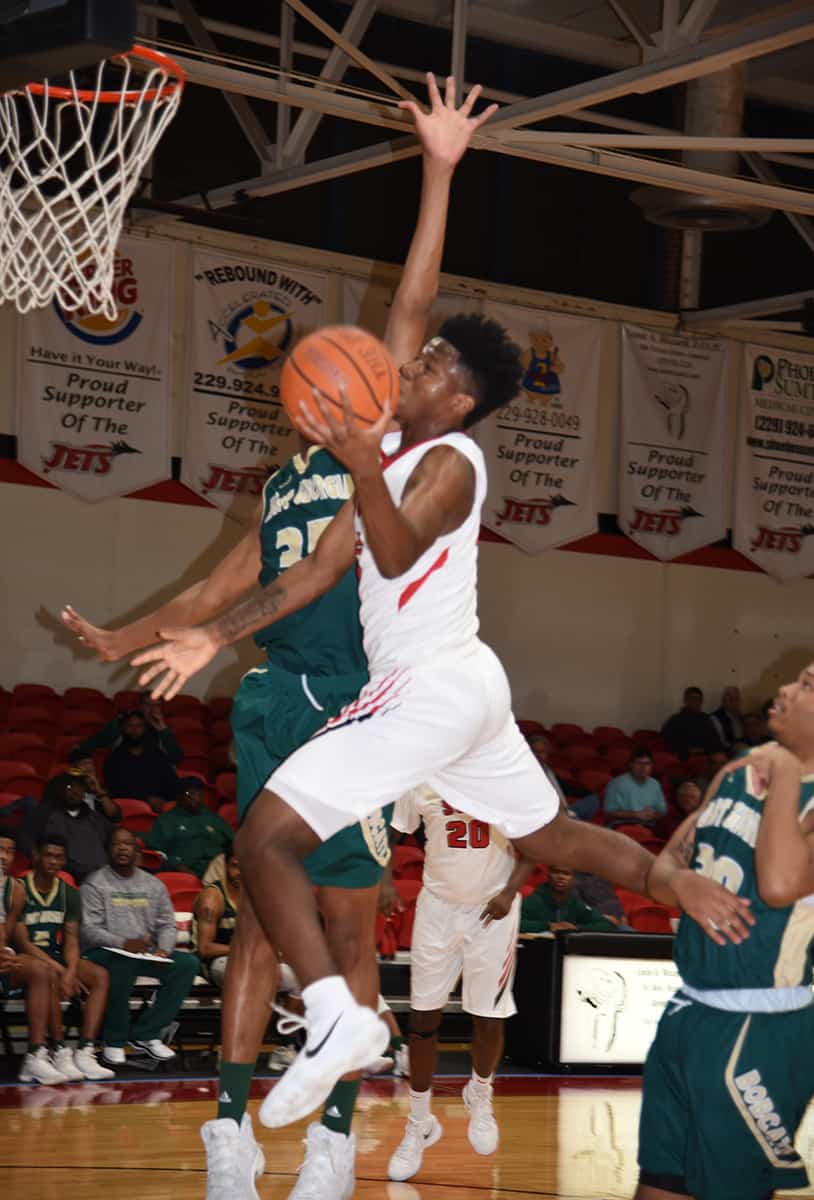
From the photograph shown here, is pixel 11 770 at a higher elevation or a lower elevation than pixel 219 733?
higher

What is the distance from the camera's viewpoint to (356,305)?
16.8 m

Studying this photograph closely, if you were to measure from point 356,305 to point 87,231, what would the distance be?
36.4 feet

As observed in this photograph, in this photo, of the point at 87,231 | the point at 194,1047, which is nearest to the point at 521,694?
the point at 194,1047

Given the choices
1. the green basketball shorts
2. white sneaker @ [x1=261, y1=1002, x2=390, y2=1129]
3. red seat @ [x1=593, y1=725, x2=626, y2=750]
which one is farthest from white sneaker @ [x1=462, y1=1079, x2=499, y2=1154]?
red seat @ [x1=593, y1=725, x2=626, y2=750]

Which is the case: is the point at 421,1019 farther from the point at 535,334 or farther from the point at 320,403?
the point at 535,334

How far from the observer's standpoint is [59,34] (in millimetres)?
4793

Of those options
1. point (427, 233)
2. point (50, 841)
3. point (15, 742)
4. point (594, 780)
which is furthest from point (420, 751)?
point (594, 780)

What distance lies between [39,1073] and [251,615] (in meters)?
5.72

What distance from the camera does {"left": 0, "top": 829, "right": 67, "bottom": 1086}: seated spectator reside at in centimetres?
930

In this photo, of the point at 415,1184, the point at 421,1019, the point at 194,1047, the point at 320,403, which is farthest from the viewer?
the point at 194,1047

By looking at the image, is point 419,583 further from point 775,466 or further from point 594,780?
point 775,466

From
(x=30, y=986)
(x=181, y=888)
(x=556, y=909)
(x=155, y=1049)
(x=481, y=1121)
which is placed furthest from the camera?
(x=556, y=909)

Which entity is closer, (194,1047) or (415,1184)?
(415,1184)

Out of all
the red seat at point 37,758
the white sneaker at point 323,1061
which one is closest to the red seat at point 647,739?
the red seat at point 37,758
